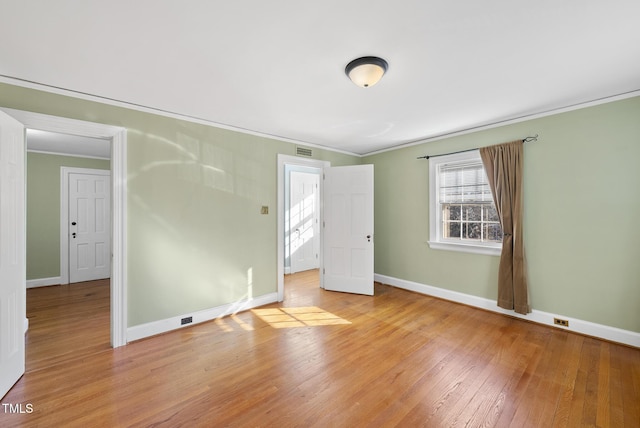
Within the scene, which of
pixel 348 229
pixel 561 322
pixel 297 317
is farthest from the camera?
pixel 348 229

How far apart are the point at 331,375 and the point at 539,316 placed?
2.69 m

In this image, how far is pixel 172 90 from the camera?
2.52m

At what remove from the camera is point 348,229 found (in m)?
4.47

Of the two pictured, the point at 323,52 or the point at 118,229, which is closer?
the point at 323,52

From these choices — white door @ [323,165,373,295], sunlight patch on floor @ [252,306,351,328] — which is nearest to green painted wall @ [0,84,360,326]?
sunlight patch on floor @ [252,306,351,328]

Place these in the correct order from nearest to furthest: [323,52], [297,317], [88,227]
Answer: [323,52]
[297,317]
[88,227]

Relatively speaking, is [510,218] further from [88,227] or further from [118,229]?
→ [88,227]

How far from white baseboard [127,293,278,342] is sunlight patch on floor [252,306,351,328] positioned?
0.56 feet

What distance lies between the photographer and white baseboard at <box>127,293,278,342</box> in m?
→ 2.84

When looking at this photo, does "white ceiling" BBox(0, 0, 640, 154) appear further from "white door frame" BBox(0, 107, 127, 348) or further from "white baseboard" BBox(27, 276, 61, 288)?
"white baseboard" BBox(27, 276, 61, 288)

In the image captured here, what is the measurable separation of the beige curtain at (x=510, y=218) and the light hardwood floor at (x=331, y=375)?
1.10 ft

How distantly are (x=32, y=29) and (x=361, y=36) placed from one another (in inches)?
82.3

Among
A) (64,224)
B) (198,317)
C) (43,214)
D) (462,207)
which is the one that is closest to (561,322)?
(462,207)

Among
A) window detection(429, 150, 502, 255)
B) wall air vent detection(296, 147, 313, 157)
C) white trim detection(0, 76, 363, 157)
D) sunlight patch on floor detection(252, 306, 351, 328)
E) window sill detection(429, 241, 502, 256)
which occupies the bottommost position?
sunlight patch on floor detection(252, 306, 351, 328)
